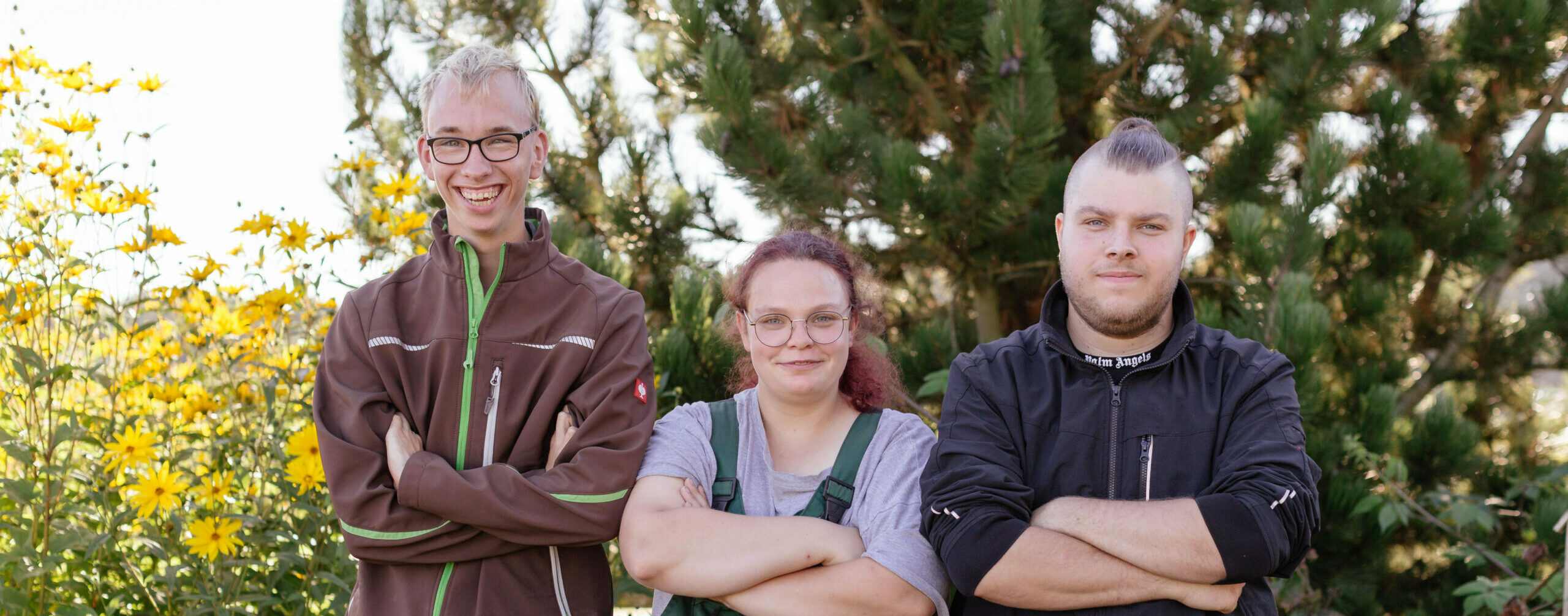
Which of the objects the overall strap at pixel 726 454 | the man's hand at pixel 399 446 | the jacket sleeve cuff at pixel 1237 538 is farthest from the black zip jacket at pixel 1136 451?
the man's hand at pixel 399 446

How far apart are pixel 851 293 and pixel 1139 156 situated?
58cm

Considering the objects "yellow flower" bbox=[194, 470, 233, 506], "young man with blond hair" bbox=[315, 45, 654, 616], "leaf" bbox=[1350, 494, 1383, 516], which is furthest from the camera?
"leaf" bbox=[1350, 494, 1383, 516]

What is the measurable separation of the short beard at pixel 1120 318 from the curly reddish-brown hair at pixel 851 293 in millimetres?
434

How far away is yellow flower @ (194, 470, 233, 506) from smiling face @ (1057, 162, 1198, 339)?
186 cm

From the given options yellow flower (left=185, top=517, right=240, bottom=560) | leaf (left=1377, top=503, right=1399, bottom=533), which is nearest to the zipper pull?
yellow flower (left=185, top=517, right=240, bottom=560)

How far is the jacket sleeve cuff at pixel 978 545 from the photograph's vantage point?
1560 mm

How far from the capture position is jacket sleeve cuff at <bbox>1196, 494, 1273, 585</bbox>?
1512 millimetres

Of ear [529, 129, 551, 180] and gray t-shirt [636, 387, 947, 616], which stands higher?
ear [529, 129, 551, 180]

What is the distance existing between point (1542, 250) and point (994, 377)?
11.0 ft

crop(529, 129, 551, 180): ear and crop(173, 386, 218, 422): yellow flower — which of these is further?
crop(173, 386, 218, 422): yellow flower

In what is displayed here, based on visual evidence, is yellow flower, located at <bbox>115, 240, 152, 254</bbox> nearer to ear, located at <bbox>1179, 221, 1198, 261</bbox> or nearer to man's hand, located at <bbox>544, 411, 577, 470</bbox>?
man's hand, located at <bbox>544, 411, 577, 470</bbox>

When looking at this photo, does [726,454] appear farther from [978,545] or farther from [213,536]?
[213,536]

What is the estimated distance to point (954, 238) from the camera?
3.72 metres

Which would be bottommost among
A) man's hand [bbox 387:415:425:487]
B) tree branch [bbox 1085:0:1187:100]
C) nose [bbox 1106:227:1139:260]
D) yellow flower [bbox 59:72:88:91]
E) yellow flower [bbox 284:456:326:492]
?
yellow flower [bbox 284:456:326:492]
